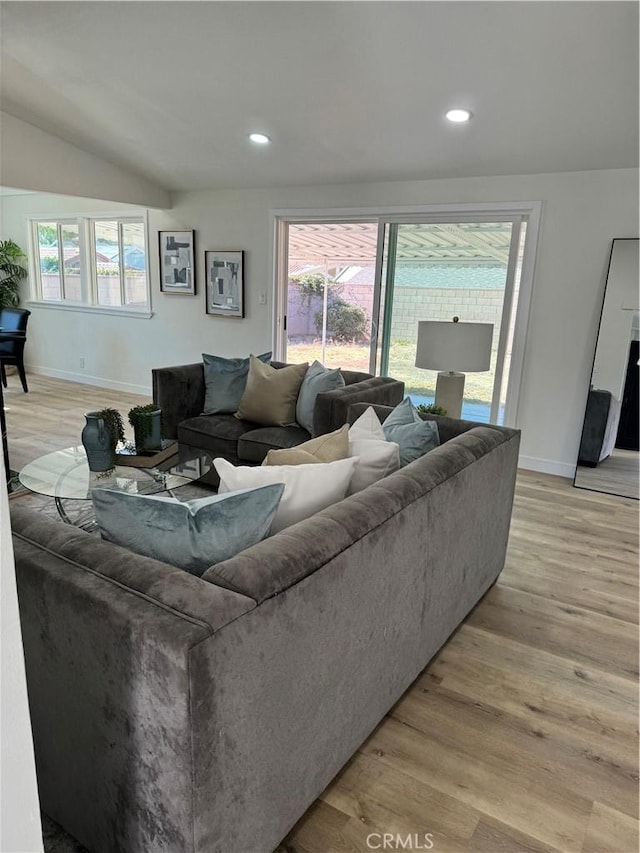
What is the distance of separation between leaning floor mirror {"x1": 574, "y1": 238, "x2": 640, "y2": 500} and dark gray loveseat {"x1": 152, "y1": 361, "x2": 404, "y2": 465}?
1.45 m

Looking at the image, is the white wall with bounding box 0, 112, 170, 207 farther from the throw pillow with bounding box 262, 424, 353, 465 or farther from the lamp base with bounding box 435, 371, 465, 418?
the throw pillow with bounding box 262, 424, 353, 465

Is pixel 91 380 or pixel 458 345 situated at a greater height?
pixel 458 345

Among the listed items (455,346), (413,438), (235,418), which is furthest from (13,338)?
(413,438)

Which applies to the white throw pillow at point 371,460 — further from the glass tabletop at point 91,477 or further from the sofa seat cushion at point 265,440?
the sofa seat cushion at point 265,440

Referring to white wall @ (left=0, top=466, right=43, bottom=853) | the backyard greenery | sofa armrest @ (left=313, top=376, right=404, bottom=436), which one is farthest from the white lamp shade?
white wall @ (left=0, top=466, right=43, bottom=853)

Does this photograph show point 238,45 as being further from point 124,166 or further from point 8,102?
point 124,166

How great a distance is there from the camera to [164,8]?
283 centimetres

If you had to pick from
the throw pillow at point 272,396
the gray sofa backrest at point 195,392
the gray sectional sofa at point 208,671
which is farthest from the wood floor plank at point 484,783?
the throw pillow at point 272,396

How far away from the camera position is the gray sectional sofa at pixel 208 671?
1059mm

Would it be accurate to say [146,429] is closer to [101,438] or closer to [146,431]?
[146,431]

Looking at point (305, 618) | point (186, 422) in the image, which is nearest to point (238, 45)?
point (186, 422)

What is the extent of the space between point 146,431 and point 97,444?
28cm

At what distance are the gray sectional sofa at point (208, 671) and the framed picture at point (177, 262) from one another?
488cm

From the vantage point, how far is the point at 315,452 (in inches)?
71.9
